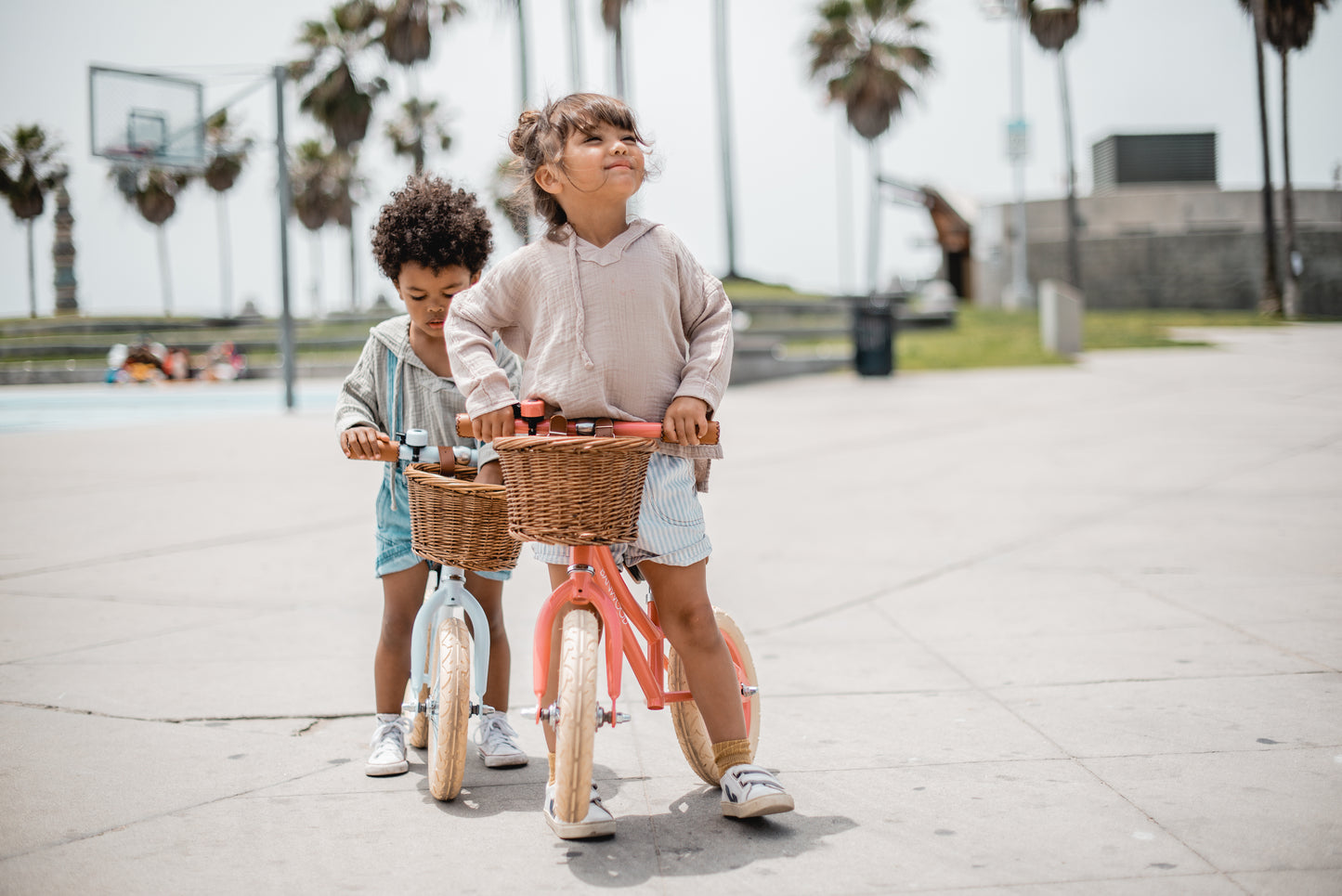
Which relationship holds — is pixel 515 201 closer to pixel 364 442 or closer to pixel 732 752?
pixel 364 442

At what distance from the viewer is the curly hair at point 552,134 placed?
9.34 feet

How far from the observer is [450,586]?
325 centimetres

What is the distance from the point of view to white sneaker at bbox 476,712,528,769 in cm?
348

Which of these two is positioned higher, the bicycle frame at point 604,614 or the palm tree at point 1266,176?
the palm tree at point 1266,176

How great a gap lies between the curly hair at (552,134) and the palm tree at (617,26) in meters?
30.1

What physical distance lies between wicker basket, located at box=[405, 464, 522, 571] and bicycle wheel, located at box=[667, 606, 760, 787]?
549 mm

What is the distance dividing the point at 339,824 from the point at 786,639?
2.28 m

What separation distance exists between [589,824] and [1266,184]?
116 feet

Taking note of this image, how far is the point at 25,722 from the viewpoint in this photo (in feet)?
12.6

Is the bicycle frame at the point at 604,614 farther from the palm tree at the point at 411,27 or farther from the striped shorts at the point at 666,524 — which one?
the palm tree at the point at 411,27

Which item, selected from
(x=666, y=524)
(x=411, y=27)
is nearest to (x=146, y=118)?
(x=666, y=524)

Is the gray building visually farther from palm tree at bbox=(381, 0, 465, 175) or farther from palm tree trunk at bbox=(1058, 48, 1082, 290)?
palm tree at bbox=(381, 0, 465, 175)

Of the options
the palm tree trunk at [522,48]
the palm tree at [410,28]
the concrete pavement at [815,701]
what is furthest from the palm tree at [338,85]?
the concrete pavement at [815,701]

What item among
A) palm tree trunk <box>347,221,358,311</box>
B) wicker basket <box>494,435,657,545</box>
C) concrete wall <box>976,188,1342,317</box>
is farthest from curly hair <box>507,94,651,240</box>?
palm tree trunk <box>347,221,358,311</box>
